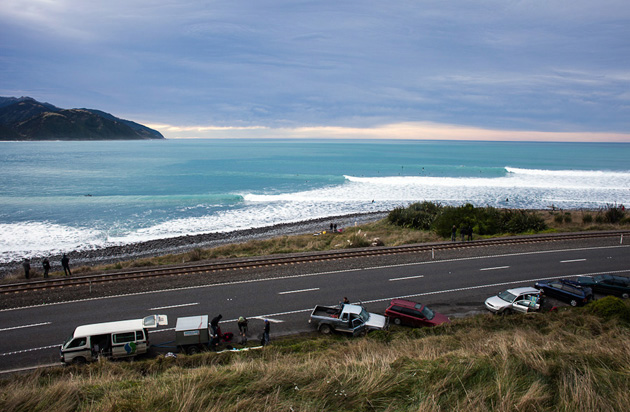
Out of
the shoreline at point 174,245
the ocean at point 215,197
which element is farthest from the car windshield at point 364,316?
the ocean at point 215,197

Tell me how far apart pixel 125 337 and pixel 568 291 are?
16664mm

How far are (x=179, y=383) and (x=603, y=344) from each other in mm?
8821

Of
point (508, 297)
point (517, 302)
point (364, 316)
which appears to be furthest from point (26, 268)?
point (517, 302)

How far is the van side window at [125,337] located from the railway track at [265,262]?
8.44 meters

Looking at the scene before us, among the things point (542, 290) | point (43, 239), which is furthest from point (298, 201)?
point (542, 290)

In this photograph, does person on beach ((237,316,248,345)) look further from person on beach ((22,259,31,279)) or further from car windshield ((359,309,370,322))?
person on beach ((22,259,31,279))

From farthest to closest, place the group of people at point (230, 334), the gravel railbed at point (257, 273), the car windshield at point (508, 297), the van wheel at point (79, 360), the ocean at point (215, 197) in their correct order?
the ocean at point (215, 197) → the gravel railbed at point (257, 273) → the car windshield at point (508, 297) → the group of people at point (230, 334) → the van wheel at point (79, 360)

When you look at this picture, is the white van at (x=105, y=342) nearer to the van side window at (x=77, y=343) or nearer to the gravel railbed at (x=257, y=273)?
the van side window at (x=77, y=343)

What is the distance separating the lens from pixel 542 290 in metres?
15.5

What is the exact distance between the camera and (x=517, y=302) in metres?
14.1

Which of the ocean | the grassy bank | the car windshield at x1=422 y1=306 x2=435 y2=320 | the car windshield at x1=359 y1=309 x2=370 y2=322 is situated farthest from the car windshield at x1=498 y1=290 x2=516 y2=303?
the ocean

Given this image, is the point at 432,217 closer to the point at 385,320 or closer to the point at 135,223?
the point at 385,320

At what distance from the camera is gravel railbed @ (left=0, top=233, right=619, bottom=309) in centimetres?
1652

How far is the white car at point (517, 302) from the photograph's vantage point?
548 inches
